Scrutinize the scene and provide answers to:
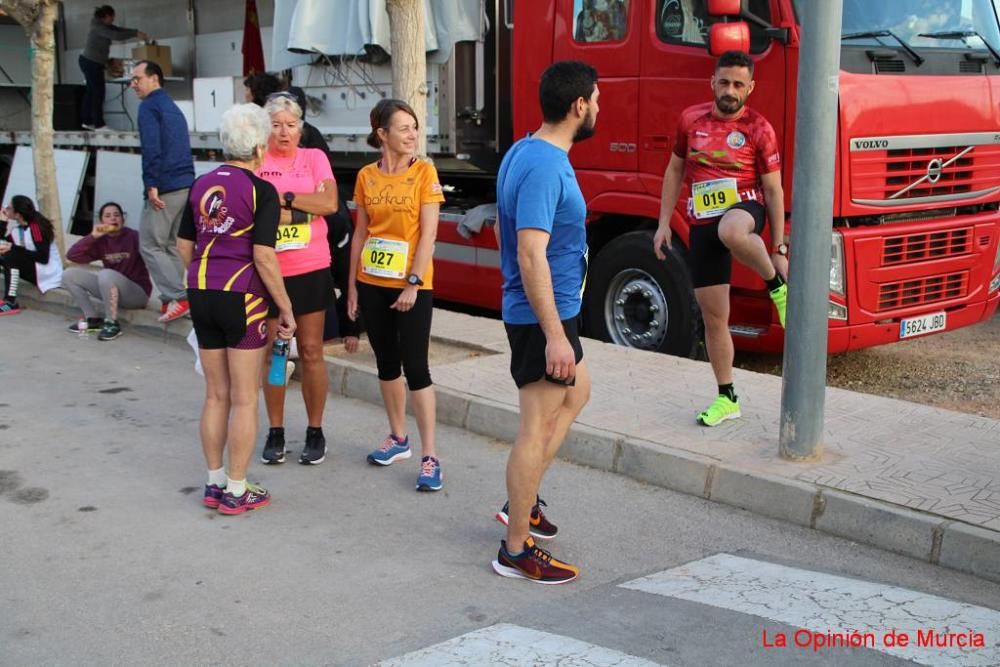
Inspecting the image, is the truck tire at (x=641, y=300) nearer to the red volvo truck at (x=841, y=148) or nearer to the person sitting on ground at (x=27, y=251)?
the red volvo truck at (x=841, y=148)

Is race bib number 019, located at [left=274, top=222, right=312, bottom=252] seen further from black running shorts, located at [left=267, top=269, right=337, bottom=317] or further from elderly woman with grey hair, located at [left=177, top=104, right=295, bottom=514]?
elderly woman with grey hair, located at [left=177, top=104, right=295, bottom=514]

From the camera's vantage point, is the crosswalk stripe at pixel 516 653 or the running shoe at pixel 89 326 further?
the running shoe at pixel 89 326

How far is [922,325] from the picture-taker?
24.2ft

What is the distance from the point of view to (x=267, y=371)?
231 inches

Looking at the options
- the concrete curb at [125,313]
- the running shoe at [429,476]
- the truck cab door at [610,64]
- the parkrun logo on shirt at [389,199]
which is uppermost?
the truck cab door at [610,64]

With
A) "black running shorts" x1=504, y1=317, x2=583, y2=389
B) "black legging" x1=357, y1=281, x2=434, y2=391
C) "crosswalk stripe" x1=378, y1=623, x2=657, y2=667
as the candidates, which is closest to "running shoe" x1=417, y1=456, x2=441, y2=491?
"black legging" x1=357, y1=281, x2=434, y2=391

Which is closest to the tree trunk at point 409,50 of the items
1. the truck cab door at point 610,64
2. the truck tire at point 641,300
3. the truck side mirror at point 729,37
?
the truck cab door at point 610,64

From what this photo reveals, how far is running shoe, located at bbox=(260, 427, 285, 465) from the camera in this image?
5.74m

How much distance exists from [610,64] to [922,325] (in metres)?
2.81

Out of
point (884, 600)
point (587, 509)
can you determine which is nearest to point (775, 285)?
point (587, 509)

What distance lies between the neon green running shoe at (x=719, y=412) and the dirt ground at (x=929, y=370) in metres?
1.84

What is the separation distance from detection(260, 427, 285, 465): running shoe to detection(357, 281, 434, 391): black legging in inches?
30.6

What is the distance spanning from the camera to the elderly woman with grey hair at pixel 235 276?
473 cm

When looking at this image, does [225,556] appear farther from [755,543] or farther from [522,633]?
[755,543]
